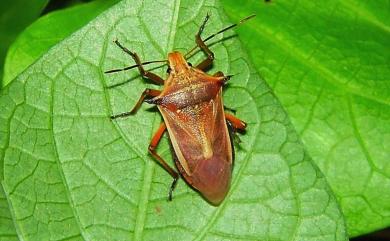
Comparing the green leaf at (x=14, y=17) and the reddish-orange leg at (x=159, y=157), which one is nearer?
the reddish-orange leg at (x=159, y=157)

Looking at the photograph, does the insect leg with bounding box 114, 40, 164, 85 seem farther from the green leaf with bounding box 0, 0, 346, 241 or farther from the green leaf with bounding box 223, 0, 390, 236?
the green leaf with bounding box 223, 0, 390, 236

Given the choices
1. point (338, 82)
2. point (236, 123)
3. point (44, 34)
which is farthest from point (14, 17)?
point (338, 82)

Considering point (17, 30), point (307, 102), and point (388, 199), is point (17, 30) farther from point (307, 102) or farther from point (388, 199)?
point (388, 199)

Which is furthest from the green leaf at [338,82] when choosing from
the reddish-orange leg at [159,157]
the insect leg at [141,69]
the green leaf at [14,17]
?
the green leaf at [14,17]

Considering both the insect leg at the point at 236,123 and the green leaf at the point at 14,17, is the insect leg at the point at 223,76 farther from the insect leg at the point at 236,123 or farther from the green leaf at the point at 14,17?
the green leaf at the point at 14,17

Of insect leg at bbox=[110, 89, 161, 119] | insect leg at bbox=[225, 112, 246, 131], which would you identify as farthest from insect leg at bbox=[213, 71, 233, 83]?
insect leg at bbox=[110, 89, 161, 119]

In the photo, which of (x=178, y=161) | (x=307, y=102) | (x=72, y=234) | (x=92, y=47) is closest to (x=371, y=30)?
(x=307, y=102)

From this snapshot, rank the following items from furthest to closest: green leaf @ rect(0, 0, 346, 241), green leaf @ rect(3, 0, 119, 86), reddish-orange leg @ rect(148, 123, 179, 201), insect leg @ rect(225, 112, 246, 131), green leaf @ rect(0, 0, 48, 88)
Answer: green leaf @ rect(0, 0, 48, 88)
green leaf @ rect(3, 0, 119, 86)
insect leg @ rect(225, 112, 246, 131)
reddish-orange leg @ rect(148, 123, 179, 201)
green leaf @ rect(0, 0, 346, 241)
